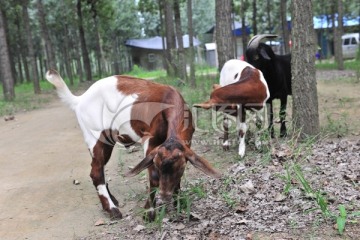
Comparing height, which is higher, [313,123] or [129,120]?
[129,120]

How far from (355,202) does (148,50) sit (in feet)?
158

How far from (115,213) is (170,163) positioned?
4.74 feet

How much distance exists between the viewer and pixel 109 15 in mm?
29328

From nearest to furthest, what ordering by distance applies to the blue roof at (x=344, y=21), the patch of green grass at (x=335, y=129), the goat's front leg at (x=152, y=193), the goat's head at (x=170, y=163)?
the goat's head at (x=170, y=163) < the goat's front leg at (x=152, y=193) < the patch of green grass at (x=335, y=129) < the blue roof at (x=344, y=21)

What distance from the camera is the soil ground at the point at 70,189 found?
410 centimetres

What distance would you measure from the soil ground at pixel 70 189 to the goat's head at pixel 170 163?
0.55 meters

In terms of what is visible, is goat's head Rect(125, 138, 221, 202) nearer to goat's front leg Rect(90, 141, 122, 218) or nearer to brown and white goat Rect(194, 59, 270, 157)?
goat's front leg Rect(90, 141, 122, 218)

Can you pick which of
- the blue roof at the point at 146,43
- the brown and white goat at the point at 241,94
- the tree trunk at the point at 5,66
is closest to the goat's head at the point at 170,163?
the brown and white goat at the point at 241,94

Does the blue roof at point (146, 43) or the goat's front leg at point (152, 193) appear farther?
the blue roof at point (146, 43)

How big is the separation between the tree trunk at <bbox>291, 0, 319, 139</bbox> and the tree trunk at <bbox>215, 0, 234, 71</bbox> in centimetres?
384

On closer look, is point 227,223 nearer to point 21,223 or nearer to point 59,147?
point 21,223

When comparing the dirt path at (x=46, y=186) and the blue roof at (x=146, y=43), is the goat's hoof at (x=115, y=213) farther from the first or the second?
the blue roof at (x=146, y=43)

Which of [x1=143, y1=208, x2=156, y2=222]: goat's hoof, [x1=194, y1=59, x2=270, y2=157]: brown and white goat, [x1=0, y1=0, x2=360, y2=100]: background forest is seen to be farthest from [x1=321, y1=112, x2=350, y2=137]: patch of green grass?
[x1=0, y1=0, x2=360, y2=100]: background forest

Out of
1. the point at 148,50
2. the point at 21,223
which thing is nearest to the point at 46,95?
the point at 21,223
